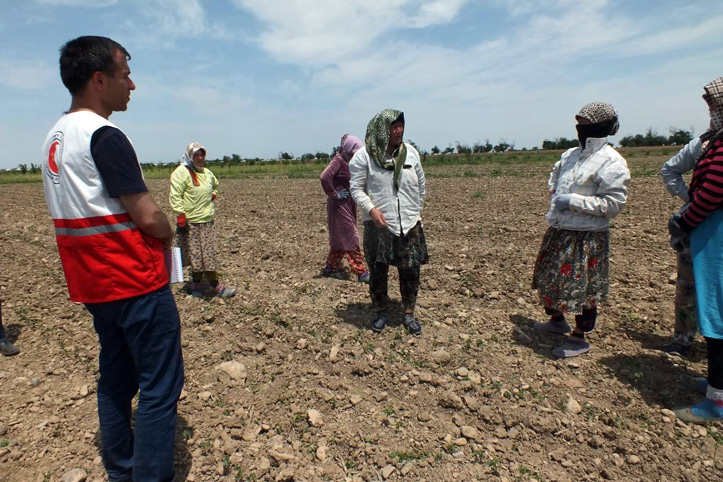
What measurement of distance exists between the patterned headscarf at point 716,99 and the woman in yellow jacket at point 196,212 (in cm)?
411

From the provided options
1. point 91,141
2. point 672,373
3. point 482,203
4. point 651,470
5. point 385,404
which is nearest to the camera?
point 91,141

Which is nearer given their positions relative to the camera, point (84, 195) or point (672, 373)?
point (84, 195)

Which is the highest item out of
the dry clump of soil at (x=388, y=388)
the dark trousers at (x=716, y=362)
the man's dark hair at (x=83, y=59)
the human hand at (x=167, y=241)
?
the man's dark hair at (x=83, y=59)

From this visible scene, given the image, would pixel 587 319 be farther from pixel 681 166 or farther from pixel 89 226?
pixel 89 226

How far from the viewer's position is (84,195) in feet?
5.69

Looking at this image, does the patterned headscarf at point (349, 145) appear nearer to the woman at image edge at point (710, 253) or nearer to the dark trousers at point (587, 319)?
the dark trousers at point (587, 319)

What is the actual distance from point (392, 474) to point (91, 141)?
2.13 m

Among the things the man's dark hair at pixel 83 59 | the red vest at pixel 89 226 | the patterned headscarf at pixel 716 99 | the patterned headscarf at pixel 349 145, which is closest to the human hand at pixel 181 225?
the patterned headscarf at pixel 349 145

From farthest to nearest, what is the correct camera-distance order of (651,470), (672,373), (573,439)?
(672,373) → (573,439) → (651,470)

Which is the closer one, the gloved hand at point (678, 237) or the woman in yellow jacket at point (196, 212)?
the gloved hand at point (678, 237)

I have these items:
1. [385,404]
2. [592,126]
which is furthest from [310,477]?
[592,126]

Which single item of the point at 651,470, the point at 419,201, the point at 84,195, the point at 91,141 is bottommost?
the point at 651,470

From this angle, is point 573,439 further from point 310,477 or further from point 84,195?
point 84,195

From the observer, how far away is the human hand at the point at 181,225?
4.39 meters
